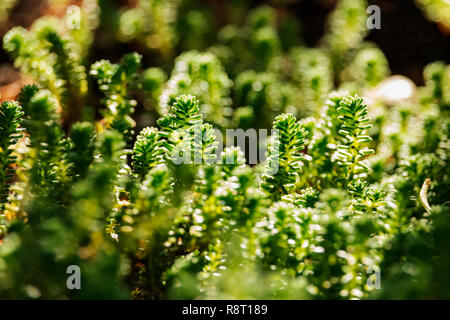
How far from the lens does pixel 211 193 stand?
1.46 metres

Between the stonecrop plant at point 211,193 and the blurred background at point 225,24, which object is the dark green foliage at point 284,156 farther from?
the blurred background at point 225,24

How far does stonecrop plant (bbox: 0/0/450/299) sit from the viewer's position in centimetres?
125

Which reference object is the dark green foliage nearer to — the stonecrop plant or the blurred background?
the stonecrop plant

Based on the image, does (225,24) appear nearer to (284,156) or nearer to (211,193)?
(284,156)

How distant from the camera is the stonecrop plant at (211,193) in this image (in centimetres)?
125

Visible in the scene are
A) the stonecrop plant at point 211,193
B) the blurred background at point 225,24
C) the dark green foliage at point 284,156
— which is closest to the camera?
the stonecrop plant at point 211,193

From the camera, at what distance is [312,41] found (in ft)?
10.2

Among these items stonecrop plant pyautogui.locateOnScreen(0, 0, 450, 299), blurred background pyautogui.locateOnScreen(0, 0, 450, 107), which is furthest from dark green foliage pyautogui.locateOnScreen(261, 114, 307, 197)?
blurred background pyautogui.locateOnScreen(0, 0, 450, 107)

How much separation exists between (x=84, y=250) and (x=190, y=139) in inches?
21.6

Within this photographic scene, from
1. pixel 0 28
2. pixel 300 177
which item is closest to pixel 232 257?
pixel 300 177

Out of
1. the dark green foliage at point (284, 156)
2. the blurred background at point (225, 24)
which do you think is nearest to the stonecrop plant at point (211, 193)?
the dark green foliage at point (284, 156)

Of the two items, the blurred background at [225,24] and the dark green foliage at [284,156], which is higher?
the blurred background at [225,24]

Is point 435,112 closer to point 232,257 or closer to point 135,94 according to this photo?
point 232,257

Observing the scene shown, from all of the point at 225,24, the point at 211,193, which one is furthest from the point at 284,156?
the point at 225,24
